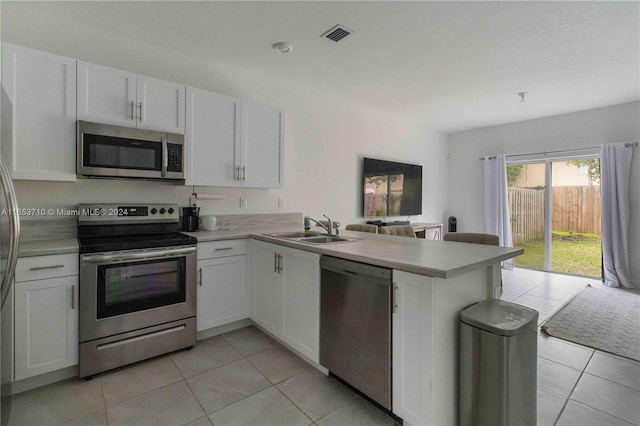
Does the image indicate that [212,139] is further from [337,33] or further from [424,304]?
[424,304]

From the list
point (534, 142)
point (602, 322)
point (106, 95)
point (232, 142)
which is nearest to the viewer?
point (106, 95)

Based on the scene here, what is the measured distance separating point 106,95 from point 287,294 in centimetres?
198

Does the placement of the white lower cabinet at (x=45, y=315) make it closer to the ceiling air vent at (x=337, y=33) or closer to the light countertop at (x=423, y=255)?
the light countertop at (x=423, y=255)

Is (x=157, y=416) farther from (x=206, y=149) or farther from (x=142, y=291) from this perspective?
(x=206, y=149)

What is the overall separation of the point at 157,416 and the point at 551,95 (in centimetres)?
523

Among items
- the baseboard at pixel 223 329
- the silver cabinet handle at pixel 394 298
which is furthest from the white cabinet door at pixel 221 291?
the silver cabinet handle at pixel 394 298

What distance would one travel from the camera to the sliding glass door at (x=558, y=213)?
4.67m

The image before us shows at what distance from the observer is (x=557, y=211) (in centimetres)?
495

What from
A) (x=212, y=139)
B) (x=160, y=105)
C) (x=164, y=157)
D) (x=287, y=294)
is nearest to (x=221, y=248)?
(x=287, y=294)

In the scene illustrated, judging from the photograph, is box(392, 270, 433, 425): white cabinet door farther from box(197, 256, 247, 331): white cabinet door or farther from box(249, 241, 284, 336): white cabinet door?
box(197, 256, 247, 331): white cabinet door

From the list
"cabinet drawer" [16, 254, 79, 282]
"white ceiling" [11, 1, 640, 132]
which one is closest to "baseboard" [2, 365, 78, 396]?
"cabinet drawer" [16, 254, 79, 282]

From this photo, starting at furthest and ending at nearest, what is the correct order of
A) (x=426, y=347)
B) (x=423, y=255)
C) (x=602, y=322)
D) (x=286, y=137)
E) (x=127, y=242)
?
1. (x=286, y=137)
2. (x=602, y=322)
3. (x=127, y=242)
4. (x=423, y=255)
5. (x=426, y=347)

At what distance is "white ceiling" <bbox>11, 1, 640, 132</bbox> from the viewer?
2.23 meters

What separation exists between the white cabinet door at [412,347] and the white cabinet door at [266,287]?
1.07 m
